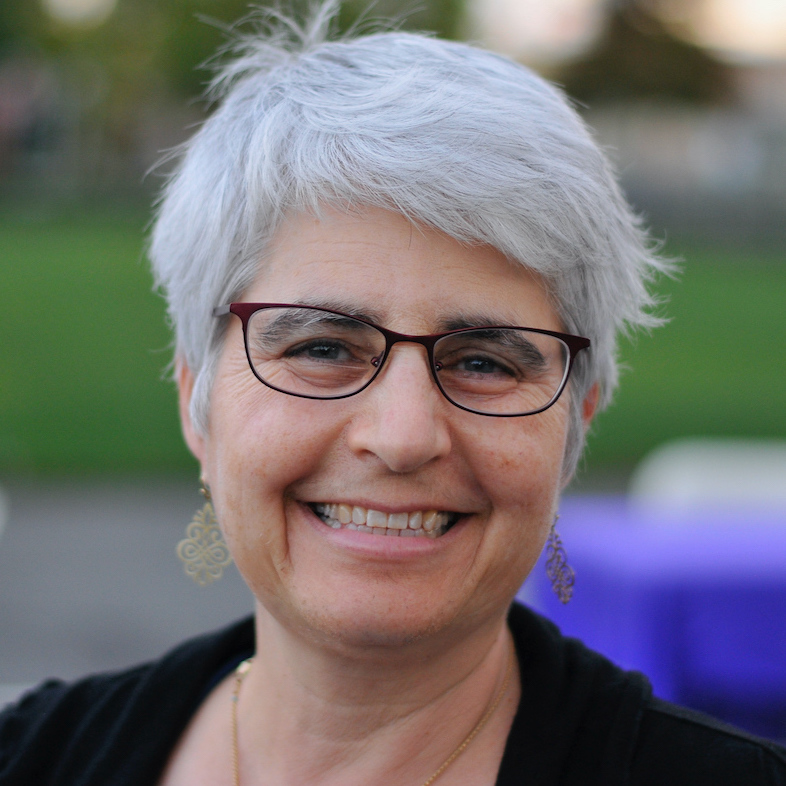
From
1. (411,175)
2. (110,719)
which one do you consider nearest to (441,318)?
(411,175)

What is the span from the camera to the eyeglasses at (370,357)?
5.82ft

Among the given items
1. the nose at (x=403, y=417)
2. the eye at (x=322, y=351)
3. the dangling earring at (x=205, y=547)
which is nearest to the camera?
the nose at (x=403, y=417)

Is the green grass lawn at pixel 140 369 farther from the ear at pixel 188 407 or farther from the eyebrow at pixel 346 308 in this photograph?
the ear at pixel 188 407

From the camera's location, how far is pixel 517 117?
1.83m

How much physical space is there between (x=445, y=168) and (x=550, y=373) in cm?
46

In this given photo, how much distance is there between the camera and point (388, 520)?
5.82ft

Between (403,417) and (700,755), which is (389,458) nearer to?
(403,417)

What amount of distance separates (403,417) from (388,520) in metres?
0.22

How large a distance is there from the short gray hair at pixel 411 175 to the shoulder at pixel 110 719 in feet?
2.34

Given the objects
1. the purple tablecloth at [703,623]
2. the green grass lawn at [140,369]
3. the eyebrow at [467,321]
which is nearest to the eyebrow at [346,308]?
the eyebrow at [467,321]

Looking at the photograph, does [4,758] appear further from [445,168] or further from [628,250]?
[628,250]

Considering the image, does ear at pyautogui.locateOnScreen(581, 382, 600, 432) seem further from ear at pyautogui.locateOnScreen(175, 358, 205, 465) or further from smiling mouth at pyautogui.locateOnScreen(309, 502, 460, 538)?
ear at pyautogui.locateOnScreen(175, 358, 205, 465)

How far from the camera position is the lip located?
1771mm

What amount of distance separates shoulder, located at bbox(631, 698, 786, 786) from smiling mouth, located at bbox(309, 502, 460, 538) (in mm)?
610
